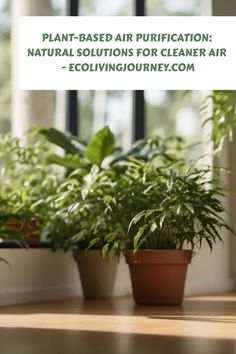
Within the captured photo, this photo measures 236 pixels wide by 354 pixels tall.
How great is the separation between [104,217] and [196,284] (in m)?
1.34

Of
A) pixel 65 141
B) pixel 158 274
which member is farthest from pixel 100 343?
pixel 65 141

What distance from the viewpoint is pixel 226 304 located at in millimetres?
4871

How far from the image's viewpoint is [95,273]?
5121mm

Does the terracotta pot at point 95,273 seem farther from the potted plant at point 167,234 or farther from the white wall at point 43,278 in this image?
the potted plant at point 167,234

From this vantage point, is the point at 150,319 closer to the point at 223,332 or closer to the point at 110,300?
the point at 223,332

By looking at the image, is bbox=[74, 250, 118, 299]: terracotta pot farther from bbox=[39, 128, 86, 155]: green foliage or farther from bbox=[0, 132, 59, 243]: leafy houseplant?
bbox=[39, 128, 86, 155]: green foliage

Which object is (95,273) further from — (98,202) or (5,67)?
(5,67)

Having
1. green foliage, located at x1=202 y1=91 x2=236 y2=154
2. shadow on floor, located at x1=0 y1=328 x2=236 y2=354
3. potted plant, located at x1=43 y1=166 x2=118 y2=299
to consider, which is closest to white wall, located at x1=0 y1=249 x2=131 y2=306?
potted plant, located at x1=43 y1=166 x2=118 y2=299

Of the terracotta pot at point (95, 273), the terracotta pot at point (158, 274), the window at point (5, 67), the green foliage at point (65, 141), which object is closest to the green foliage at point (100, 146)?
the green foliage at point (65, 141)

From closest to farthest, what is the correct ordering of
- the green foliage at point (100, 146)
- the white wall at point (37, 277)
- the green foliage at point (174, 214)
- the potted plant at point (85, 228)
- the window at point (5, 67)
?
the green foliage at point (174, 214) < the white wall at point (37, 277) < the potted plant at point (85, 228) < the green foliage at point (100, 146) < the window at point (5, 67)

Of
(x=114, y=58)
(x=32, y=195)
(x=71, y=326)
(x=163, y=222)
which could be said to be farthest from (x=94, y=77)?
(x=71, y=326)

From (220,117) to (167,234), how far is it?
124cm

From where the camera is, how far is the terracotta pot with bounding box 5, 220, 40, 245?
5105mm

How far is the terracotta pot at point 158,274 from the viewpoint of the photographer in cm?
463
